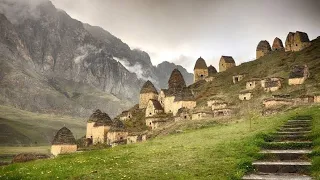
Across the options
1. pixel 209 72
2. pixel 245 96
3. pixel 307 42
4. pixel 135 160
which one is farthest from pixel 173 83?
pixel 135 160

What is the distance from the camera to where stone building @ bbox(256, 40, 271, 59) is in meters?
124

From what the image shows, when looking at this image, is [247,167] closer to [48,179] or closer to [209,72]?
[48,179]

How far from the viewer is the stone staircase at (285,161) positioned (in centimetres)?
1223

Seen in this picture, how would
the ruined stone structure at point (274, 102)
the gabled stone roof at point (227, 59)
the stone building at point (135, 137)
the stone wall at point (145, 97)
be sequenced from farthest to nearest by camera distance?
the gabled stone roof at point (227, 59)
the stone wall at point (145, 97)
the stone building at point (135, 137)
the ruined stone structure at point (274, 102)

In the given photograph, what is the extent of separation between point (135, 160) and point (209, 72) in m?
113

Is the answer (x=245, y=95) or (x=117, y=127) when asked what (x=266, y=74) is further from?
(x=117, y=127)

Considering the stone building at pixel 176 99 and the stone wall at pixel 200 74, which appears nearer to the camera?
the stone building at pixel 176 99

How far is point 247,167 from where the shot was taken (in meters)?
13.5

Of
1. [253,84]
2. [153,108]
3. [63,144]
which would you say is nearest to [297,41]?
[253,84]

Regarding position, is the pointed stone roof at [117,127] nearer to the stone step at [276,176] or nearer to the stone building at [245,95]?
the stone building at [245,95]

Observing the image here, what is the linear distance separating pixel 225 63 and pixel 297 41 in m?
27.0

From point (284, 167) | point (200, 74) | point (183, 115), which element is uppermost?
point (200, 74)

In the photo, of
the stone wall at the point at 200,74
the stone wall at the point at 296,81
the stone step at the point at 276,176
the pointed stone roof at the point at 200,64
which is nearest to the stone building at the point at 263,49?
the pointed stone roof at the point at 200,64

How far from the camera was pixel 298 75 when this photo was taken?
71.4 metres
